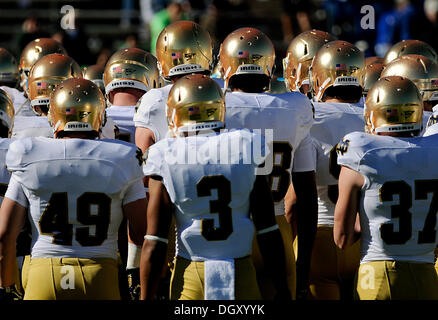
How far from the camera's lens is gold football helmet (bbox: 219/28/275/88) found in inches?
180

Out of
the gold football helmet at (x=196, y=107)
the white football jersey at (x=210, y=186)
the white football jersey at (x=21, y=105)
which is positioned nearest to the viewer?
the white football jersey at (x=210, y=186)

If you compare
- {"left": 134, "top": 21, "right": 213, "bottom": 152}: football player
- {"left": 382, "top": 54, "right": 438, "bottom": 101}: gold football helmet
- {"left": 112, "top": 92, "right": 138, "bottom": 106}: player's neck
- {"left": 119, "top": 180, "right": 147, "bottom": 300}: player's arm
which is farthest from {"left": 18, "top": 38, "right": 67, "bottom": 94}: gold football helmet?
{"left": 119, "top": 180, "right": 147, "bottom": 300}: player's arm

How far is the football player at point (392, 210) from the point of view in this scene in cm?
382

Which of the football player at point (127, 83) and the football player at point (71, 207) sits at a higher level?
the football player at point (127, 83)

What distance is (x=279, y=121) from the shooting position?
4.25m

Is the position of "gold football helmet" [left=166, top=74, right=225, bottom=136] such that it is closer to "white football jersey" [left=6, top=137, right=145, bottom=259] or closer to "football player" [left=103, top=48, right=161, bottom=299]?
"white football jersey" [left=6, top=137, right=145, bottom=259]

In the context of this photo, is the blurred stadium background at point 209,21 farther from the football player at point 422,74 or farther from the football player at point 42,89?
the football player at point 422,74

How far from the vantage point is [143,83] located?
17.7ft

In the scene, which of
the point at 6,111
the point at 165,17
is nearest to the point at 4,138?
the point at 6,111

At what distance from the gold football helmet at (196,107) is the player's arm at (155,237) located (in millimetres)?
301

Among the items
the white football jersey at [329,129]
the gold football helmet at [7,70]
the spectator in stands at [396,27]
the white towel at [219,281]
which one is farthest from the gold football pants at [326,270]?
the spectator in stands at [396,27]

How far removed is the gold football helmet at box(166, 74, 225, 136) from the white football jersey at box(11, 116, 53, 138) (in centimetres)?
150

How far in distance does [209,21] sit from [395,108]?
26.9 ft
